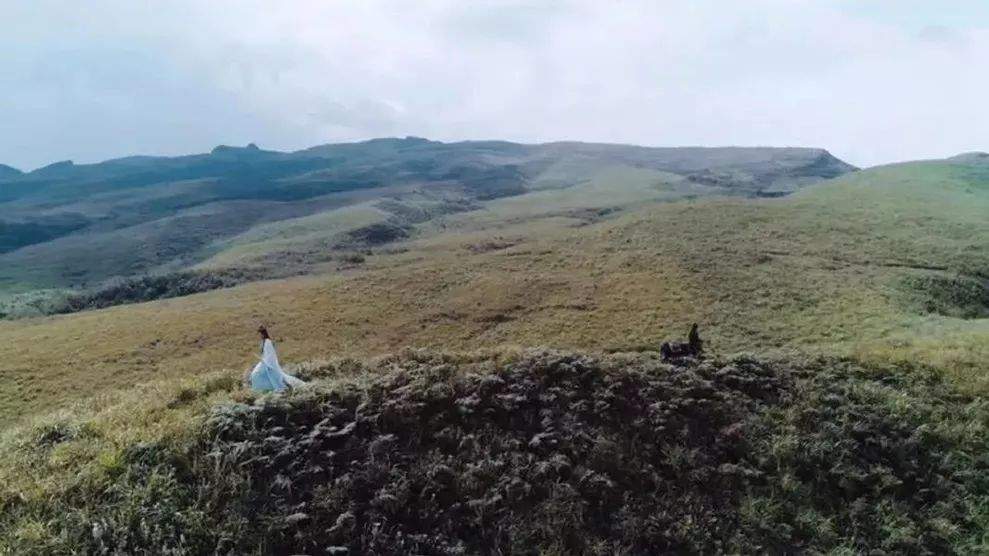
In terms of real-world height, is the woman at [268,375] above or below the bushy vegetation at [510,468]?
above

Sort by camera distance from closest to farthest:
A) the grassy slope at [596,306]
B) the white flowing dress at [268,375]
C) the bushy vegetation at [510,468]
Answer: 1. the bushy vegetation at [510,468]
2. the white flowing dress at [268,375]
3. the grassy slope at [596,306]

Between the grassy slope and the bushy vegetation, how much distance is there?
303 inches

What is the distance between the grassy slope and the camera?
126 feet

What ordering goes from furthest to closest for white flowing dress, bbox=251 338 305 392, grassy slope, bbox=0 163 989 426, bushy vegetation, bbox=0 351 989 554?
1. grassy slope, bbox=0 163 989 426
2. white flowing dress, bbox=251 338 305 392
3. bushy vegetation, bbox=0 351 989 554

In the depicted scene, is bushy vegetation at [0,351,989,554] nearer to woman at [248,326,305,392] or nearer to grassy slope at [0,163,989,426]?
woman at [248,326,305,392]

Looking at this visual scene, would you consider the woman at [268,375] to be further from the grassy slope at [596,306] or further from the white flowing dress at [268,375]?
the grassy slope at [596,306]

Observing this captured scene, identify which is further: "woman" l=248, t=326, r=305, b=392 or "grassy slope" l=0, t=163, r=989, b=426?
"grassy slope" l=0, t=163, r=989, b=426

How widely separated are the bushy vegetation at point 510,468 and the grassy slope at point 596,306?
25.2 feet

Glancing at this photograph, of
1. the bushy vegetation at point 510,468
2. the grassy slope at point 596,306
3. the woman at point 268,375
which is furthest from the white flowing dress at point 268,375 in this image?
the grassy slope at point 596,306

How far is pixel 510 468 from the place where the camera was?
14172 mm

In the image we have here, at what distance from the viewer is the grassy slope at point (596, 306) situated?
38344mm

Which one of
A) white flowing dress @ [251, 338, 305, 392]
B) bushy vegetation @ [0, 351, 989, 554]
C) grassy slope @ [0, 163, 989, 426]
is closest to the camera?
bushy vegetation @ [0, 351, 989, 554]

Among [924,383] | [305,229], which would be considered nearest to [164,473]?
[924,383]

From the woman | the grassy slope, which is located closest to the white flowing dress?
the woman
